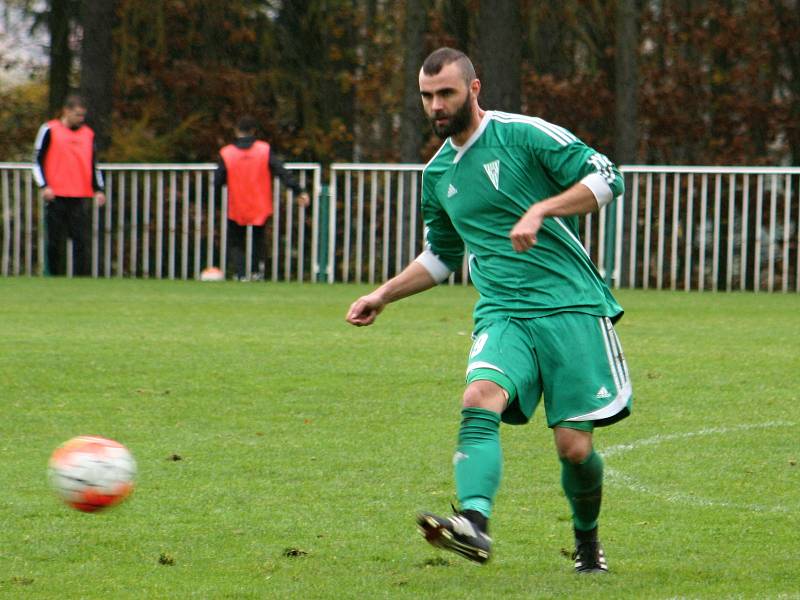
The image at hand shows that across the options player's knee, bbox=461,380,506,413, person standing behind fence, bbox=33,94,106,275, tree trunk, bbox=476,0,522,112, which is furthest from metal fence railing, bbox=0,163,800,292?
player's knee, bbox=461,380,506,413

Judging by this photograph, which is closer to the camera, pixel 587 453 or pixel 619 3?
pixel 587 453

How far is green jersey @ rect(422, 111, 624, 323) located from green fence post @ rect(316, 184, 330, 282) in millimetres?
14423

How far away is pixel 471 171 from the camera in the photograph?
563 cm

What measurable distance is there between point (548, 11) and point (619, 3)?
10.0 feet

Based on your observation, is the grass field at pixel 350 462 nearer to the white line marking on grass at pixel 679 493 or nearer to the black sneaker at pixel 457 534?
the white line marking on grass at pixel 679 493

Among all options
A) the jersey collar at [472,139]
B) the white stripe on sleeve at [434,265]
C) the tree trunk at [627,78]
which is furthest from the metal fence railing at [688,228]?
the jersey collar at [472,139]

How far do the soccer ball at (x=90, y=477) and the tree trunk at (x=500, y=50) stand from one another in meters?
17.6

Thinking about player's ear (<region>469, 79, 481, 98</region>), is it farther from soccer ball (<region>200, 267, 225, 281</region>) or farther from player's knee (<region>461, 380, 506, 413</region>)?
soccer ball (<region>200, 267, 225, 281</region>)

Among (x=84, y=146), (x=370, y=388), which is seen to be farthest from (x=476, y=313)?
(x=84, y=146)

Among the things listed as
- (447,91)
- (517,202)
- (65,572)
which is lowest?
(65,572)

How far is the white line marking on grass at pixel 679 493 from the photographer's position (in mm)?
6980

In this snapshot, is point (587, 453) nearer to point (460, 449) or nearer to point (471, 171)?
point (460, 449)

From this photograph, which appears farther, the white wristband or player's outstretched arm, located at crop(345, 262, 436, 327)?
player's outstretched arm, located at crop(345, 262, 436, 327)

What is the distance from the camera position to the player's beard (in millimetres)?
5480
